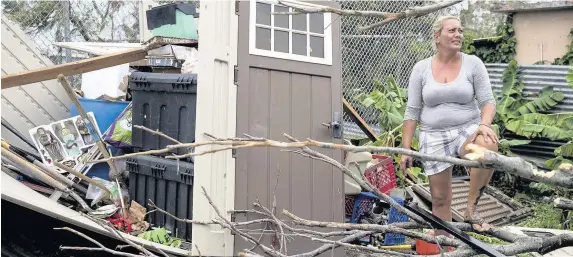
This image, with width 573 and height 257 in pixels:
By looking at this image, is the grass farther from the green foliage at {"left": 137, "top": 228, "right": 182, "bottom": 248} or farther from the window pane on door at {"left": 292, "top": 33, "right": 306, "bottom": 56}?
the green foliage at {"left": 137, "top": 228, "right": 182, "bottom": 248}

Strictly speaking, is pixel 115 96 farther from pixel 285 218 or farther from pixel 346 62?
pixel 346 62

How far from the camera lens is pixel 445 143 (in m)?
4.30

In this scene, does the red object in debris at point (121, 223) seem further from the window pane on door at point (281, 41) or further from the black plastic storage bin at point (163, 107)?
the window pane on door at point (281, 41)

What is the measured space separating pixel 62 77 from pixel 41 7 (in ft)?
13.3

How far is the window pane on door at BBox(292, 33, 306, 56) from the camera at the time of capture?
15.0ft

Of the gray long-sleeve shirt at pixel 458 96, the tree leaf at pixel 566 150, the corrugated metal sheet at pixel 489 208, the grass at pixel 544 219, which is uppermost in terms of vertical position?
the gray long-sleeve shirt at pixel 458 96

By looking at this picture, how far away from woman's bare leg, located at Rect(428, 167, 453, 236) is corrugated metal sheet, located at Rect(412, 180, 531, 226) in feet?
6.11

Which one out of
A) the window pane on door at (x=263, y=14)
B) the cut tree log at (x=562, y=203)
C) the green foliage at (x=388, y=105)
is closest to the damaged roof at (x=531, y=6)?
the green foliage at (x=388, y=105)

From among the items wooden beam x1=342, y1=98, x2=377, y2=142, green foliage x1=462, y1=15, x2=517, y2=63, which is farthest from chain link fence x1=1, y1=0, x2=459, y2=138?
green foliage x1=462, y1=15, x2=517, y2=63

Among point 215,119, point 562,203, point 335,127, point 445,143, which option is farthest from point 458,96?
point 562,203

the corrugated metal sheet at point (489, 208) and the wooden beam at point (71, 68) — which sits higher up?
the wooden beam at point (71, 68)

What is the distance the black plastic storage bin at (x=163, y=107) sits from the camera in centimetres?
473

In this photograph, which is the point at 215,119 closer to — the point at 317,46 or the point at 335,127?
the point at 335,127

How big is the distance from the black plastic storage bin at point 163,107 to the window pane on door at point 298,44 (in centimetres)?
75
